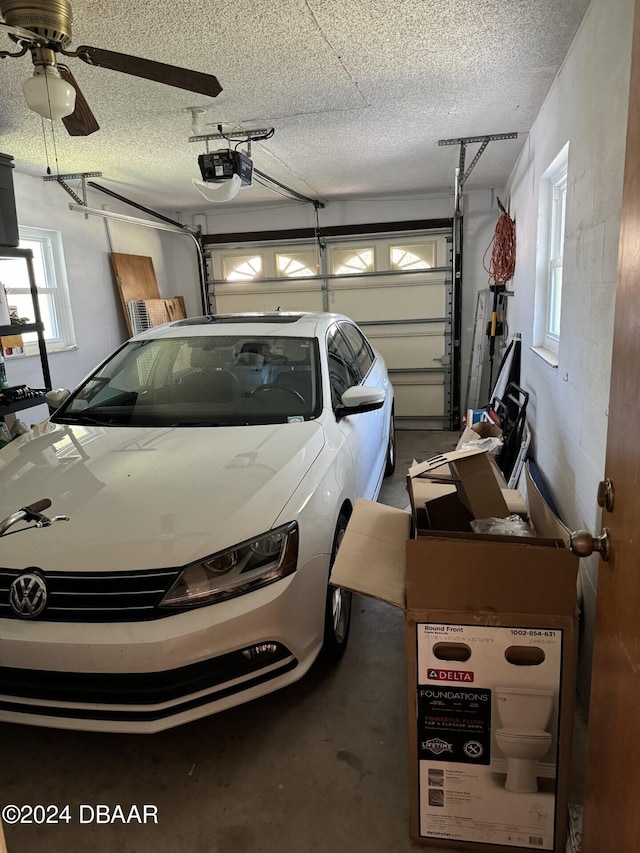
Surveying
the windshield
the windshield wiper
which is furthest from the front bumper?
the windshield wiper

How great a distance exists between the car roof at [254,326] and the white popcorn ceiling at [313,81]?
1.28 metres

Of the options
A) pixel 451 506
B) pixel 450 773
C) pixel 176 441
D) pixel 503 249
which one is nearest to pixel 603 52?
pixel 451 506

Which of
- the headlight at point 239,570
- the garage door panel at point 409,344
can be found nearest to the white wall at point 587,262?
the headlight at point 239,570

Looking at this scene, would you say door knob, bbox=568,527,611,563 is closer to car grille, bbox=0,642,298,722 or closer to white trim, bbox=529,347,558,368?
car grille, bbox=0,642,298,722

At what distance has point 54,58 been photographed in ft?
6.15

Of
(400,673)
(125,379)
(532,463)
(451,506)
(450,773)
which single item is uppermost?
(125,379)

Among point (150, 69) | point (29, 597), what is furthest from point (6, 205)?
point (29, 597)

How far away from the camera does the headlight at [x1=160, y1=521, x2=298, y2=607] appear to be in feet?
5.26

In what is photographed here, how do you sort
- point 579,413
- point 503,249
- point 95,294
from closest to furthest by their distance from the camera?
point 579,413 < point 503,249 < point 95,294

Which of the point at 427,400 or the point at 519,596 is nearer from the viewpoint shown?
the point at 519,596

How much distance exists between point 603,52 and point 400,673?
99.8 inches

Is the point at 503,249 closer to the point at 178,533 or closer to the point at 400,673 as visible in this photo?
the point at 400,673

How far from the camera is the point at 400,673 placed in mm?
2217

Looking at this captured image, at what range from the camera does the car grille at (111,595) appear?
1581mm
